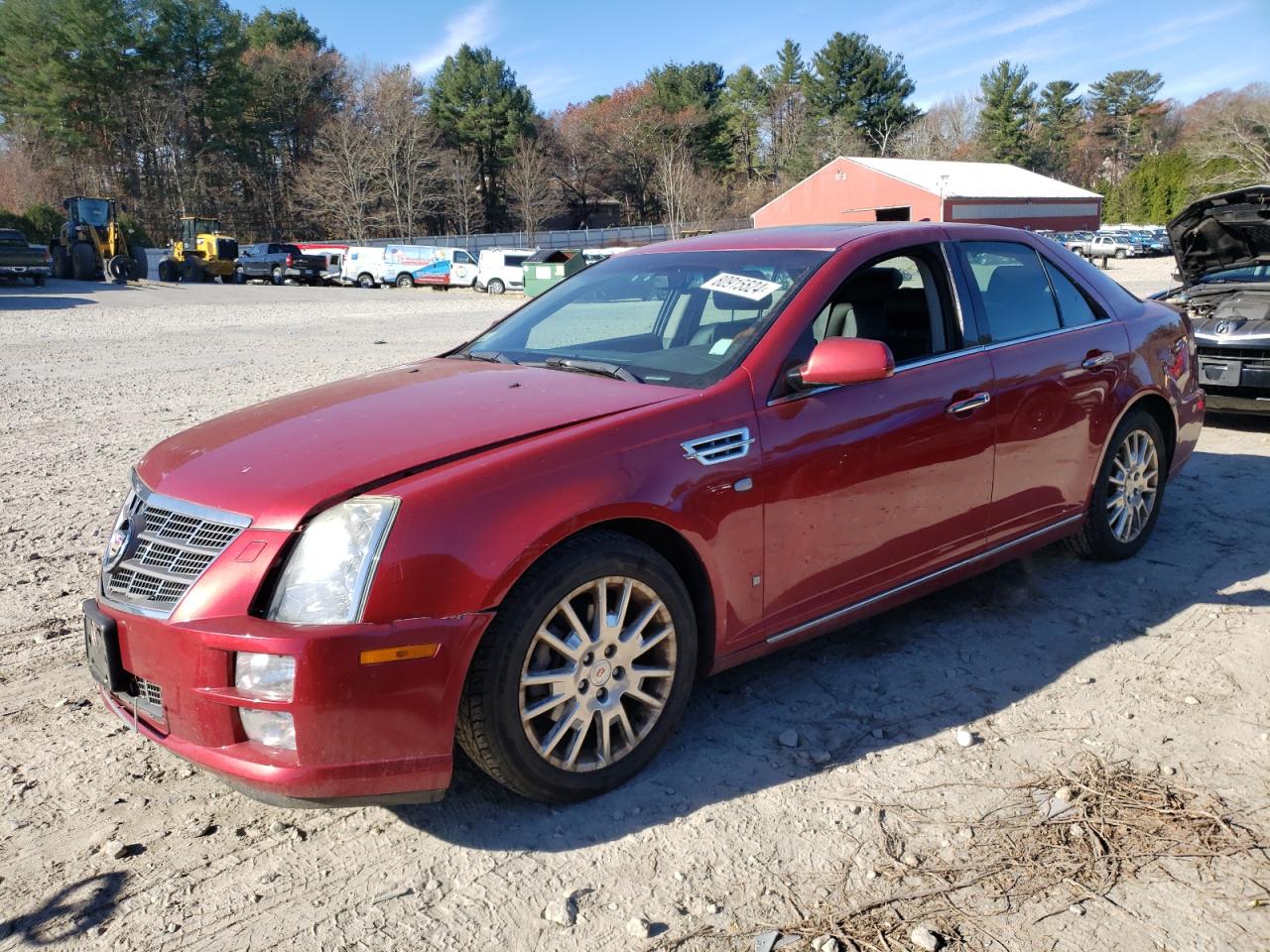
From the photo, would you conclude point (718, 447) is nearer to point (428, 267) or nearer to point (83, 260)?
point (83, 260)

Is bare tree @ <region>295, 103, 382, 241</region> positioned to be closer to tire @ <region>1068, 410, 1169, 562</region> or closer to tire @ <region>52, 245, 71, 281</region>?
tire @ <region>52, 245, 71, 281</region>

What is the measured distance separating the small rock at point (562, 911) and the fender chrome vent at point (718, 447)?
51.2 inches

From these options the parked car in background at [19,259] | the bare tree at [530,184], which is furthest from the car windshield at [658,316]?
the bare tree at [530,184]

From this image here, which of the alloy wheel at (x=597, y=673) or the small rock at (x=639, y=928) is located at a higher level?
the alloy wheel at (x=597, y=673)

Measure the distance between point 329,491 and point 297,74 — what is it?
73.8 metres

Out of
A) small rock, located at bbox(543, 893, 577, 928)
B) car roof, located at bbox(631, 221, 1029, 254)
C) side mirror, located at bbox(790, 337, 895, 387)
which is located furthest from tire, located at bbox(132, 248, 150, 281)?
small rock, located at bbox(543, 893, 577, 928)

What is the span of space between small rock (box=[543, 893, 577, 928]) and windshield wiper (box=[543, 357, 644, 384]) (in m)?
1.65

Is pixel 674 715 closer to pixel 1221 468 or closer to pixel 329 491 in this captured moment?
pixel 329 491

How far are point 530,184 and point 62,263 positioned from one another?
1410 inches

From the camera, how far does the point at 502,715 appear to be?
270 centimetres

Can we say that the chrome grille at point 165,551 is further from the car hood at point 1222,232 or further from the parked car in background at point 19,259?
the parked car in background at point 19,259

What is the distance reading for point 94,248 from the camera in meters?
36.5

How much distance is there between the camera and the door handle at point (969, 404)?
3.80 metres

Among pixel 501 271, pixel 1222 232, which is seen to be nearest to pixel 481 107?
pixel 501 271
